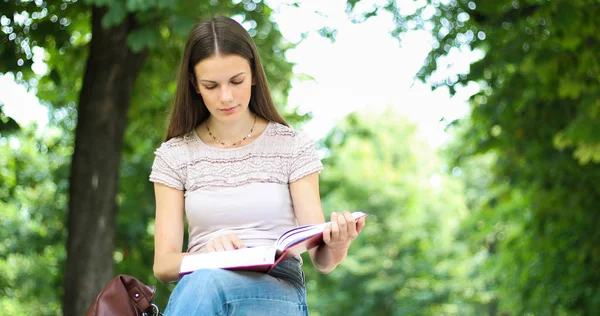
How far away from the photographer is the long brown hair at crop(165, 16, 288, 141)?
320cm

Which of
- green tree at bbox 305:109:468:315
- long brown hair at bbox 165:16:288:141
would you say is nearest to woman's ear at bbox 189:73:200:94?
long brown hair at bbox 165:16:288:141

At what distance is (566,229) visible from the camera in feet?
32.2

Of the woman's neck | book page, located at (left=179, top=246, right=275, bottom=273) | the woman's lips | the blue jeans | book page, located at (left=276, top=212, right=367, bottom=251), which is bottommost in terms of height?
the blue jeans

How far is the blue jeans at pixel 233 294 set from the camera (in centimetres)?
268

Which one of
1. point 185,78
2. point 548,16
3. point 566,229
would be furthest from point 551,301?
point 185,78

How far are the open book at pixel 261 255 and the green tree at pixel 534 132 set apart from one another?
4238 mm

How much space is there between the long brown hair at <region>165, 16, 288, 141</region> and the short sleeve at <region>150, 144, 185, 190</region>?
14 centimetres

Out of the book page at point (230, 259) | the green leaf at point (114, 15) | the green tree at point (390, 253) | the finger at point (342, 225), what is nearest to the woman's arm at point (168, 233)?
the book page at point (230, 259)

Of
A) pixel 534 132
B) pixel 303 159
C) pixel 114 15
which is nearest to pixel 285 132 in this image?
pixel 303 159

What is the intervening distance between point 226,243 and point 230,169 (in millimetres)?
423

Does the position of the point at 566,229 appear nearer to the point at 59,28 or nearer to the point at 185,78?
the point at 59,28

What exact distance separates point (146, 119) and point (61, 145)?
70.8 inches

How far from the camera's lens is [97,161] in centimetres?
701

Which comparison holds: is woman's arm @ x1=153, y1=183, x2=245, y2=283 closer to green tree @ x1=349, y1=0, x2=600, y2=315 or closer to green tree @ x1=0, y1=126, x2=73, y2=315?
green tree @ x1=349, y1=0, x2=600, y2=315
